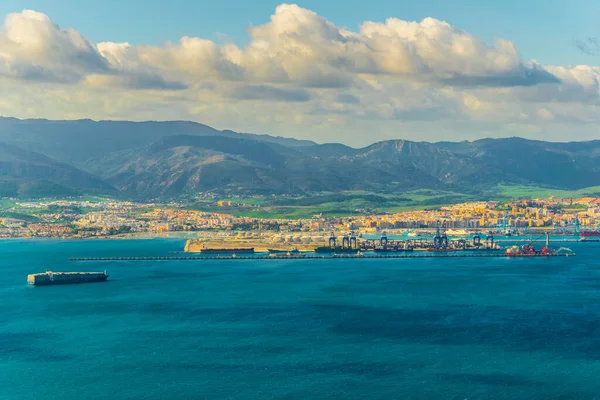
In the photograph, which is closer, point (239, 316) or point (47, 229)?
point (239, 316)

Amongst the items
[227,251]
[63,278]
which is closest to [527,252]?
[227,251]

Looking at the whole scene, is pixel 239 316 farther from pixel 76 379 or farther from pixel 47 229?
pixel 47 229

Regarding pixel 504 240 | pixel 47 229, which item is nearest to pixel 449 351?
pixel 504 240

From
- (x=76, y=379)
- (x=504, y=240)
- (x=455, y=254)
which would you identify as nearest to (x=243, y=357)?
(x=76, y=379)

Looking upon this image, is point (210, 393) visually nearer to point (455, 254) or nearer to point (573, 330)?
point (573, 330)

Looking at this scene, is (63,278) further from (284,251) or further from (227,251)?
(284,251)

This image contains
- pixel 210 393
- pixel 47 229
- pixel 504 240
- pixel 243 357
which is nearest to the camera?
pixel 210 393

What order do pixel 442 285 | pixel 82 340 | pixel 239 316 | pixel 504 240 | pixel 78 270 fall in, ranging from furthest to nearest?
1. pixel 504 240
2. pixel 78 270
3. pixel 442 285
4. pixel 239 316
5. pixel 82 340
